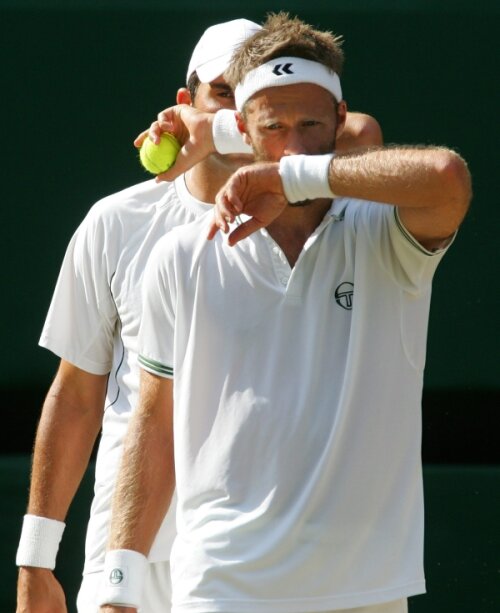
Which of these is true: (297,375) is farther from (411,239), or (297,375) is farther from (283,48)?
(283,48)

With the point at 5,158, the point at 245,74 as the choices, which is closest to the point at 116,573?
the point at 245,74

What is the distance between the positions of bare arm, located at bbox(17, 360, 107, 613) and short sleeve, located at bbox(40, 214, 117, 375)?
0.18ft

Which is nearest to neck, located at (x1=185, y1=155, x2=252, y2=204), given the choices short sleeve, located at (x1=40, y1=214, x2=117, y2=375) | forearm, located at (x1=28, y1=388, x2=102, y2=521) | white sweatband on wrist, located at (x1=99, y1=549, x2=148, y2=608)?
short sleeve, located at (x1=40, y1=214, x2=117, y2=375)

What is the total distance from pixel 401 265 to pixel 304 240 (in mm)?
202

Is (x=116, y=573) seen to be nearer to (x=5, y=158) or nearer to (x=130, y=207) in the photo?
(x=130, y=207)

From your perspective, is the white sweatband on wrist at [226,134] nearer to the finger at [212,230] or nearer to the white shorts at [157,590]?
the finger at [212,230]

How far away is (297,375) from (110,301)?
1.01 metres

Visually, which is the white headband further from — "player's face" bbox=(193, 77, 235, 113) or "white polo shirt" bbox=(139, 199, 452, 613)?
"player's face" bbox=(193, 77, 235, 113)

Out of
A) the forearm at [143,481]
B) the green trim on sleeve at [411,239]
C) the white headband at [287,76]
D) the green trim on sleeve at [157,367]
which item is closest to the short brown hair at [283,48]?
the white headband at [287,76]

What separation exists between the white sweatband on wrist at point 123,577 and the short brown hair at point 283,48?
38.0 inches

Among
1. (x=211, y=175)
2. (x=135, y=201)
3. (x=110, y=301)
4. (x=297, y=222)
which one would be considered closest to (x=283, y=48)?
(x=297, y=222)

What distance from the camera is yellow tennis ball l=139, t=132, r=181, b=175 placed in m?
3.52

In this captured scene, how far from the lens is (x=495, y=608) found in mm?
4289

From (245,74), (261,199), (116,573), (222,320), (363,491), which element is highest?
(245,74)
